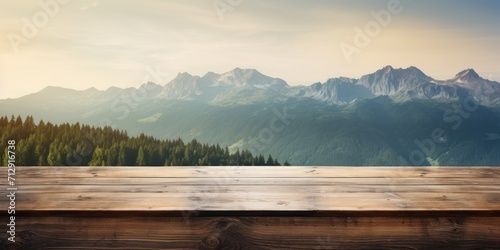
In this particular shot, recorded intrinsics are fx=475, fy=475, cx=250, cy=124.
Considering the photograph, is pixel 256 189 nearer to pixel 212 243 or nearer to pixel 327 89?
pixel 212 243

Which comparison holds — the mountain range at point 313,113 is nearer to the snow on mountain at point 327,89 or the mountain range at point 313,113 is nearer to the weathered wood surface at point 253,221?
the snow on mountain at point 327,89

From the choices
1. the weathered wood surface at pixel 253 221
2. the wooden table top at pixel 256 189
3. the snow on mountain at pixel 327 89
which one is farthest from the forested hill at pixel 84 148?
the snow on mountain at pixel 327 89

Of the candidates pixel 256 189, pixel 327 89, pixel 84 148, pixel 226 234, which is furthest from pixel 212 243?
pixel 327 89

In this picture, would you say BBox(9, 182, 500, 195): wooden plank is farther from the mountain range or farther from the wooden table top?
the mountain range

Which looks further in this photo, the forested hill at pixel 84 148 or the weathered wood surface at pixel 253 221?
the forested hill at pixel 84 148

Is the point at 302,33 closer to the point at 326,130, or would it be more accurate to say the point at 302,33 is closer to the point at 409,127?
the point at 326,130

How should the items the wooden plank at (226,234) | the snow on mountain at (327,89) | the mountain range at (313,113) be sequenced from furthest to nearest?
1. the snow on mountain at (327,89)
2. the mountain range at (313,113)
3. the wooden plank at (226,234)

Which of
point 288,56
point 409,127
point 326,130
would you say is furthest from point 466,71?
point 288,56

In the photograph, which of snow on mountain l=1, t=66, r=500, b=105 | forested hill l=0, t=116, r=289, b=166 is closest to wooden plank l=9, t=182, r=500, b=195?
forested hill l=0, t=116, r=289, b=166
